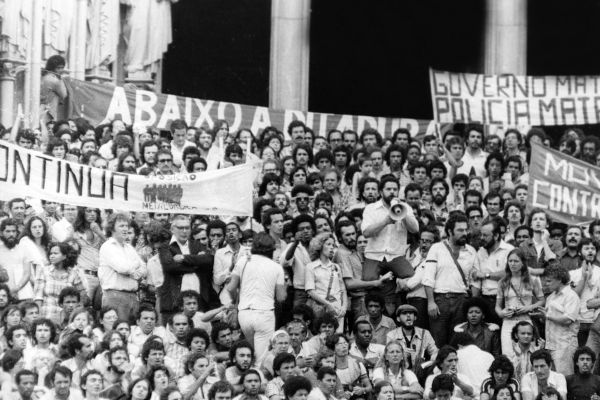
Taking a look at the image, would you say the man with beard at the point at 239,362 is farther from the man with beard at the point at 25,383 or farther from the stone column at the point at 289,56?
the stone column at the point at 289,56

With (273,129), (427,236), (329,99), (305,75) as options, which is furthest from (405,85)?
(427,236)

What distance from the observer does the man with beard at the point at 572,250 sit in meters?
26.5

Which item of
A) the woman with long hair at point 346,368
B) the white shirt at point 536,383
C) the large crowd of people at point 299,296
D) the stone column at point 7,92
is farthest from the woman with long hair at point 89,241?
the stone column at point 7,92

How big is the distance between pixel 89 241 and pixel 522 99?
27.6 feet

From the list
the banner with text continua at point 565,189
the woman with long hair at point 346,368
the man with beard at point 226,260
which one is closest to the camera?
the woman with long hair at point 346,368

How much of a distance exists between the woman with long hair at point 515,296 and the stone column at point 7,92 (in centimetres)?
961

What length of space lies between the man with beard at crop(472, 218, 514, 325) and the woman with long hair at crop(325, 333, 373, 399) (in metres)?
2.12

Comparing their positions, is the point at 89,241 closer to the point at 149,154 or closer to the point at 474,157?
the point at 149,154

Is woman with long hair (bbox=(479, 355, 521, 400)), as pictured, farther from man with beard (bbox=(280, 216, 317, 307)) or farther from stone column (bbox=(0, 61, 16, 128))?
stone column (bbox=(0, 61, 16, 128))

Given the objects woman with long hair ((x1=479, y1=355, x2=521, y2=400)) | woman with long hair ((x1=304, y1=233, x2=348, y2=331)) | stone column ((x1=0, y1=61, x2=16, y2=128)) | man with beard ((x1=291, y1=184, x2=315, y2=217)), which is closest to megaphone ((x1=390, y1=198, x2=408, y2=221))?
woman with long hair ((x1=304, y1=233, x2=348, y2=331))

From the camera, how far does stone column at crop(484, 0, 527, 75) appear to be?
36562mm

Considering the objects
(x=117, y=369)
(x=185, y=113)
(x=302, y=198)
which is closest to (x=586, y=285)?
(x=302, y=198)

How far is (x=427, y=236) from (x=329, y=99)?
1621 centimetres

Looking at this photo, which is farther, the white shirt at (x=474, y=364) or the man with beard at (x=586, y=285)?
the man with beard at (x=586, y=285)
